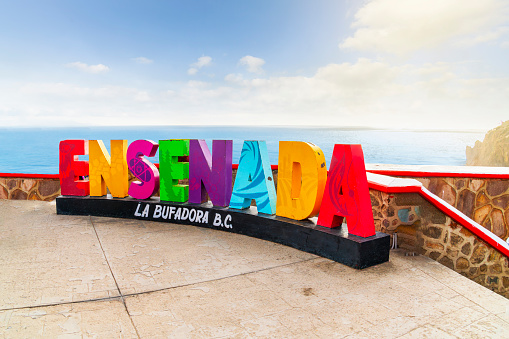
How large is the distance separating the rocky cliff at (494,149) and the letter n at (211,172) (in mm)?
47498

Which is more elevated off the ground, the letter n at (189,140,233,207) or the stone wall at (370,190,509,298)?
the letter n at (189,140,233,207)

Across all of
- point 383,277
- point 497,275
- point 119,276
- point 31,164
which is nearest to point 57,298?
point 119,276

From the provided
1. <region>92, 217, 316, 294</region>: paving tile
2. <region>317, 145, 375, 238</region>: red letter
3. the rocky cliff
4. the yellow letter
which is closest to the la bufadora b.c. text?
<region>92, 217, 316, 294</region>: paving tile

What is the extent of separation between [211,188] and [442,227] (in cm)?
394

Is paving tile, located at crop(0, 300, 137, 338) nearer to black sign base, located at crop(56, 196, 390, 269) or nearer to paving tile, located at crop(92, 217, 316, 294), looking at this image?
paving tile, located at crop(92, 217, 316, 294)

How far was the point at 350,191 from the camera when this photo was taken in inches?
190

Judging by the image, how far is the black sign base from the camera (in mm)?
4789

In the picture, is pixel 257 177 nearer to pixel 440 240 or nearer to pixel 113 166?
pixel 440 240

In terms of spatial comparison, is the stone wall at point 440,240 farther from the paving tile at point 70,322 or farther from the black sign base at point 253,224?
the paving tile at point 70,322

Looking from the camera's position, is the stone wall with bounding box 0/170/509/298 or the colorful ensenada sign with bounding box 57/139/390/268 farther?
the stone wall with bounding box 0/170/509/298

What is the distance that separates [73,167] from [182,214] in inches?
112

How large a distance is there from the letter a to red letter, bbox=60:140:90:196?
12.4 ft

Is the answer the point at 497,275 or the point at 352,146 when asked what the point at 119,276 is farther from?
the point at 497,275

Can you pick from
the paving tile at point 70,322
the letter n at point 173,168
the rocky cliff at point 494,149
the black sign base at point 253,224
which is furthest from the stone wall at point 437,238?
the rocky cliff at point 494,149
